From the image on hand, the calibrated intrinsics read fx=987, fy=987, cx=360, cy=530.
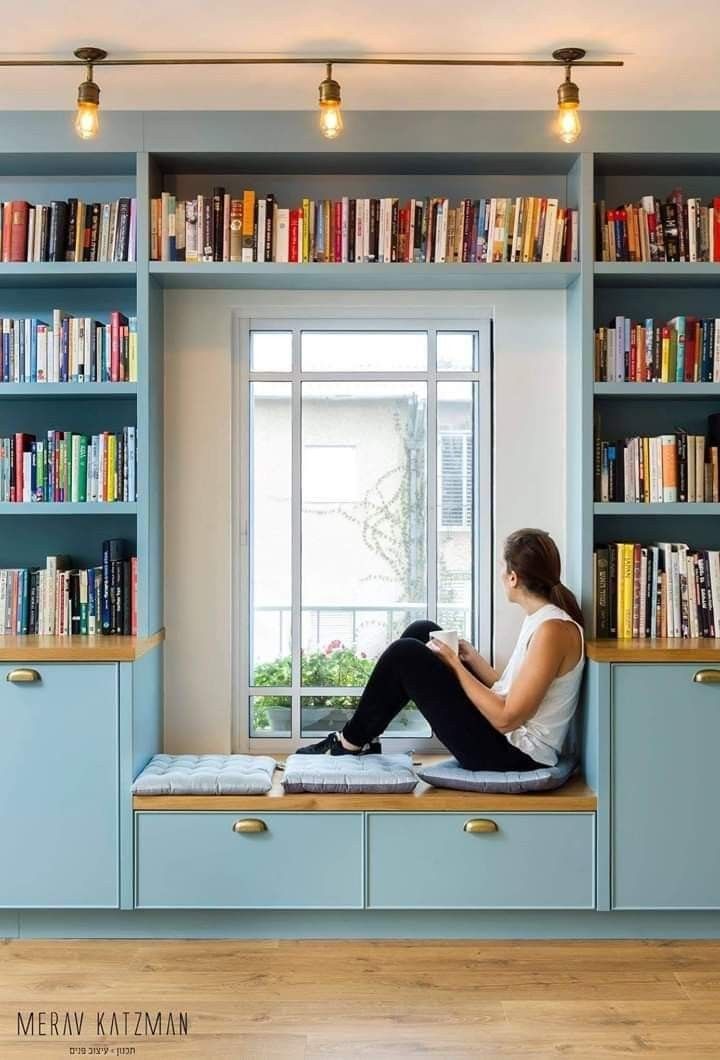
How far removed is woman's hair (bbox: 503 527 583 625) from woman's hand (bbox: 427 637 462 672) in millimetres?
326

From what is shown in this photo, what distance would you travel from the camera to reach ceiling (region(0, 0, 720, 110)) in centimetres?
264

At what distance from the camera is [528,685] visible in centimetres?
309

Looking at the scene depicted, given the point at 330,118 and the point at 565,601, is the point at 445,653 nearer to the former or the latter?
the point at 565,601

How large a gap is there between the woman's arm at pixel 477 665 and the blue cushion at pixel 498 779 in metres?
0.36

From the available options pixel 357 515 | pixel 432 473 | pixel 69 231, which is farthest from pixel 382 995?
pixel 69 231

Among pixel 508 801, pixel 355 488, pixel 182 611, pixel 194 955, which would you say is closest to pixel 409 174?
pixel 355 488

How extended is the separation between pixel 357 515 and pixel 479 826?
4.08 ft

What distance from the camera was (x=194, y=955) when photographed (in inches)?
119

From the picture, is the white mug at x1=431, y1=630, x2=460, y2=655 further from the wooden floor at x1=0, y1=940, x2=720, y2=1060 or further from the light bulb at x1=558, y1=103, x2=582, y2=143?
the light bulb at x1=558, y1=103, x2=582, y2=143

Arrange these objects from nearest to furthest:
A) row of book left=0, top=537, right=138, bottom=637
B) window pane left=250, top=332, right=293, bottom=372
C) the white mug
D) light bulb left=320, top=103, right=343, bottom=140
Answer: light bulb left=320, top=103, right=343, bottom=140, the white mug, row of book left=0, top=537, right=138, bottom=637, window pane left=250, top=332, right=293, bottom=372

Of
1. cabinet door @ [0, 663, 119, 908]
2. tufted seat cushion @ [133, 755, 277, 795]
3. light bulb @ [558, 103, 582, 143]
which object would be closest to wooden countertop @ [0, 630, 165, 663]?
cabinet door @ [0, 663, 119, 908]

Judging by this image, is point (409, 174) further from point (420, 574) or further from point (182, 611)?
point (182, 611)

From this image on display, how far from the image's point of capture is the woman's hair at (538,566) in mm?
3225

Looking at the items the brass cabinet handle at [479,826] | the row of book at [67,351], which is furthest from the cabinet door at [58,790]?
the brass cabinet handle at [479,826]
